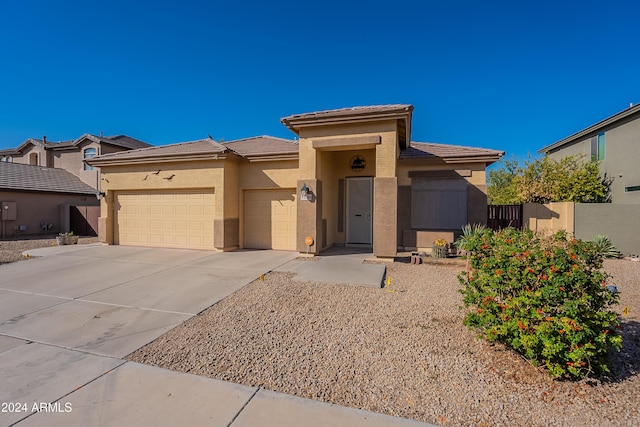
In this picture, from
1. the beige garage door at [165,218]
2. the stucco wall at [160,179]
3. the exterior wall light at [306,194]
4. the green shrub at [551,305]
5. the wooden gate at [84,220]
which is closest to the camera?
the green shrub at [551,305]

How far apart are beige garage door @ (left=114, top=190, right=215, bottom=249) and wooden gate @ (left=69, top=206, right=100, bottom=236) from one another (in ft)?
19.2

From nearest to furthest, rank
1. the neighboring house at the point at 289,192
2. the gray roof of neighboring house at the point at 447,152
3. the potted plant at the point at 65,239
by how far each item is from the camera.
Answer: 1. the neighboring house at the point at 289,192
2. the gray roof of neighboring house at the point at 447,152
3. the potted plant at the point at 65,239

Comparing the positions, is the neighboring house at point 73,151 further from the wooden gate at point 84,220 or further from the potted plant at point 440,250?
the potted plant at point 440,250

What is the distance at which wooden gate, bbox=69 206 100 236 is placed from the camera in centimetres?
1624

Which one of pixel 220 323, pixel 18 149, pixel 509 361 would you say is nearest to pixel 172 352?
pixel 220 323

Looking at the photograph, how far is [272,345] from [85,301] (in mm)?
4016

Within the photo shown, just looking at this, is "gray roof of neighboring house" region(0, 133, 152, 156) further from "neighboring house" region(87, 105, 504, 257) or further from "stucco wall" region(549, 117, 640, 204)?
"stucco wall" region(549, 117, 640, 204)

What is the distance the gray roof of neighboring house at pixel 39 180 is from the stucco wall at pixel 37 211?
35 centimetres

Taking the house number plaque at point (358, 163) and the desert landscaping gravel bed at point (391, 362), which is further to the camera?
the house number plaque at point (358, 163)

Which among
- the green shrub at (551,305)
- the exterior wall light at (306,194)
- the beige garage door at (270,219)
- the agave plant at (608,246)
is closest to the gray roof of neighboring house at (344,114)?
the exterior wall light at (306,194)

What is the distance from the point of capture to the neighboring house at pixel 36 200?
49.7 ft

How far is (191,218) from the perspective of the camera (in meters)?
11.0

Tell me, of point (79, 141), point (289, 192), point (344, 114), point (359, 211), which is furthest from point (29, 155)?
point (344, 114)

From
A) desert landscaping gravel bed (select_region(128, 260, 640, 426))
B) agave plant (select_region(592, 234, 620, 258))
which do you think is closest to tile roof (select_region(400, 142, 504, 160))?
agave plant (select_region(592, 234, 620, 258))
